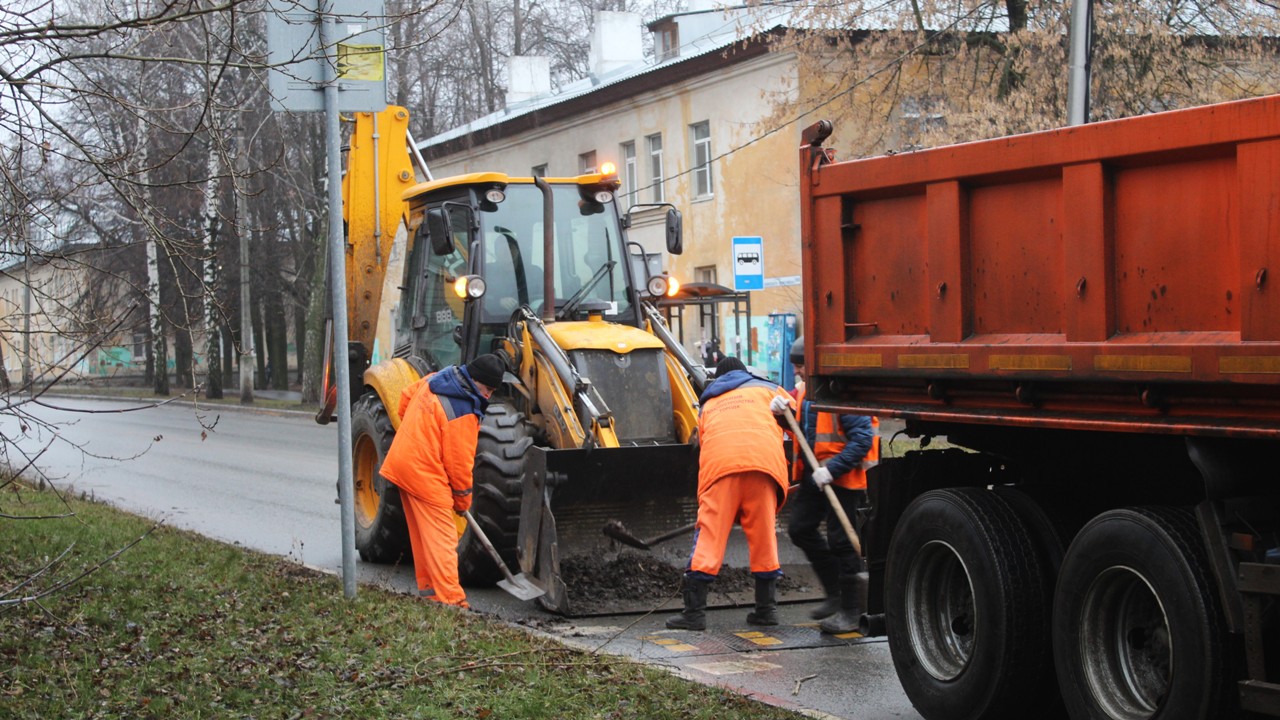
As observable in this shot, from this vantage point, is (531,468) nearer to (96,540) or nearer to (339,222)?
(339,222)

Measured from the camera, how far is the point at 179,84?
69.8 feet

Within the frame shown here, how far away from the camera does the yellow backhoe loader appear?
9.12 metres

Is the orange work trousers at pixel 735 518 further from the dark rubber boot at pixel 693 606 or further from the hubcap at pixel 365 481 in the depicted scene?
the hubcap at pixel 365 481

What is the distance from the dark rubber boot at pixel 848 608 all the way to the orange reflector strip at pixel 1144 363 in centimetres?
331

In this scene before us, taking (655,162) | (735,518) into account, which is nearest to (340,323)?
(735,518)

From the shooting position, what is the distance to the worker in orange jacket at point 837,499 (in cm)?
843

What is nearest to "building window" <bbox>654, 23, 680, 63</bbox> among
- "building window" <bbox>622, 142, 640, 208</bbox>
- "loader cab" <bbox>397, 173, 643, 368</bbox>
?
"building window" <bbox>622, 142, 640, 208</bbox>

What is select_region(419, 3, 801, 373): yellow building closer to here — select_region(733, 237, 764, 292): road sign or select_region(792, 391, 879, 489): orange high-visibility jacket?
select_region(733, 237, 764, 292): road sign

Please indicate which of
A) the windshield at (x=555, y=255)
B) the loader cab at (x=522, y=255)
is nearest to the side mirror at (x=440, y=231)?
the loader cab at (x=522, y=255)

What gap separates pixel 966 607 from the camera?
611 cm

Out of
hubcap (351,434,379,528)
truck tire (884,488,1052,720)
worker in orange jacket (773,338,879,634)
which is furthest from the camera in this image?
hubcap (351,434,379,528)

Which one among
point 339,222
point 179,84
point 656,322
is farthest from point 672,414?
point 179,84

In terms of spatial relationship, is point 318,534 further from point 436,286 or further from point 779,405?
point 779,405

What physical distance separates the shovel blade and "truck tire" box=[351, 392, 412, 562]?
1.91 metres
